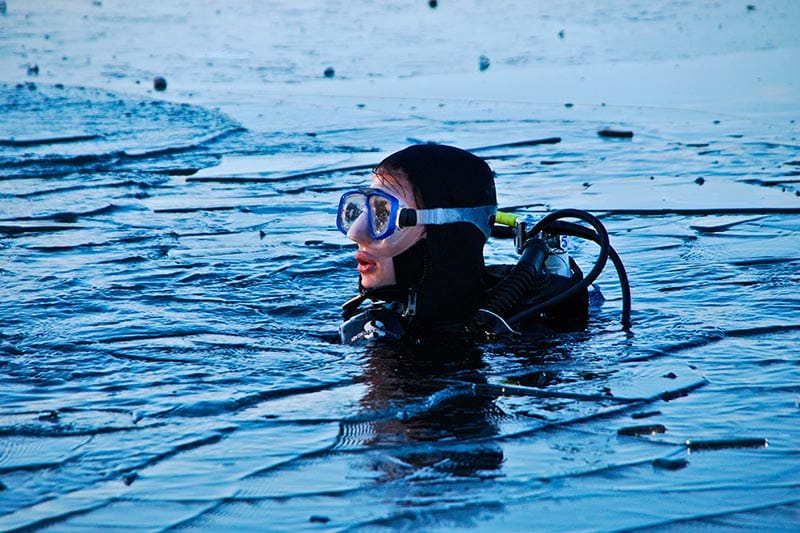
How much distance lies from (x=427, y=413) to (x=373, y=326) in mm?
946

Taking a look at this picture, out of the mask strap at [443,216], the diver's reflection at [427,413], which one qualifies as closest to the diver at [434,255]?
the mask strap at [443,216]

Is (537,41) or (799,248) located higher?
(537,41)

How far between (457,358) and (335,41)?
13874 millimetres

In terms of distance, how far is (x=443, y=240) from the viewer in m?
4.96

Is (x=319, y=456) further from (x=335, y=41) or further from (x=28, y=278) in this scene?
(x=335, y=41)

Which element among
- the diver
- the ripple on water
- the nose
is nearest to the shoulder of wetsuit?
the diver

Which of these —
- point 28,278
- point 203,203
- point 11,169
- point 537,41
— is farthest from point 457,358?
point 537,41

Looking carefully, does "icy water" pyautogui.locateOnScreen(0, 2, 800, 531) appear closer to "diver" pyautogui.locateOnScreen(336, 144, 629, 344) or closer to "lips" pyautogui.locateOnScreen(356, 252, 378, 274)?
"diver" pyautogui.locateOnScreen(336, 144, 629, 344)

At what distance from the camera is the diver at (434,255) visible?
493cm

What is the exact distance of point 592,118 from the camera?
11.3 m

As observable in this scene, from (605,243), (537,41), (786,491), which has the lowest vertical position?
(786,491)

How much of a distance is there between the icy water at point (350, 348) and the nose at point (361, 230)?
0.46 meters

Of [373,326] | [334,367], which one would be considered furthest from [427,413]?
[373,326]

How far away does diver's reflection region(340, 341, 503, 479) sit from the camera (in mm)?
3559
